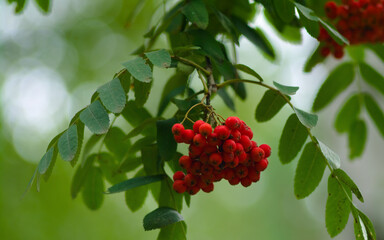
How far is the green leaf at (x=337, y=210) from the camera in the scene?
0.98 metres

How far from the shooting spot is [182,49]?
1.04 meters

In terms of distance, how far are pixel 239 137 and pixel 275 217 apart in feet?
20.5

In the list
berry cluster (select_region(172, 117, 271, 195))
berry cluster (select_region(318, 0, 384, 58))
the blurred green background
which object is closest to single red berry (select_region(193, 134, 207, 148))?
berry cluster (select_region(172, 117, 271, 195))

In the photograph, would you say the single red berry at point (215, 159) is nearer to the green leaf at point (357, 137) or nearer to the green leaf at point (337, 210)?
the green leaf at point (337, 210)

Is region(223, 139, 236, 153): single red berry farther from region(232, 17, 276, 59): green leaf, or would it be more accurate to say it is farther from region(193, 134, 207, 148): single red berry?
region(232, 17, 276, 59): green leaf

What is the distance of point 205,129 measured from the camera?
84cm

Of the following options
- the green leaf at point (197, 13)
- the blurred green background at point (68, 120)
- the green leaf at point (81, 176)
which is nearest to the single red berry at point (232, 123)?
the green leaf at point (197, 13)

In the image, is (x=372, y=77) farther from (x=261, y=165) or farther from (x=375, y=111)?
(x=261, y=165)

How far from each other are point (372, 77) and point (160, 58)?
1.07 metres

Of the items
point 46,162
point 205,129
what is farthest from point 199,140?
point 46,162

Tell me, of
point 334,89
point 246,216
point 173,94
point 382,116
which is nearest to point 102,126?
point 173,94

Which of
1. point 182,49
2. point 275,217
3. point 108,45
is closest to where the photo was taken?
point 182,49

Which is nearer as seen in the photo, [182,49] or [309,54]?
[182,49]

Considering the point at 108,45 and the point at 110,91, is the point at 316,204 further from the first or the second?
the point at 110,91
